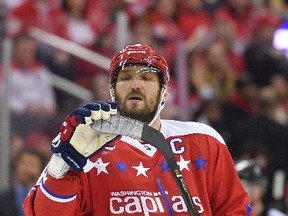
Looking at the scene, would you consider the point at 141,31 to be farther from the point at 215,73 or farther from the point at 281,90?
the point at 281,90

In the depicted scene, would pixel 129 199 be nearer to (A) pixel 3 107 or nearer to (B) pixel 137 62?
(B) pixel 137 62

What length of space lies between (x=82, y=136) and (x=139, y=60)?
1.97 feet

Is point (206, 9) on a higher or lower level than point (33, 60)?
higher

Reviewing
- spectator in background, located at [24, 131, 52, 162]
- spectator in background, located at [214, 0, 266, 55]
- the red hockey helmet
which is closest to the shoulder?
the red hockey helmet

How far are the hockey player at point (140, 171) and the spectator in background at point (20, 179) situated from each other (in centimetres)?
240

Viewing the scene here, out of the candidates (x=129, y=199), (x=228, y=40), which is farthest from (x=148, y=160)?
(x=228, y=40)

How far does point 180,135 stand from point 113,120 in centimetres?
70

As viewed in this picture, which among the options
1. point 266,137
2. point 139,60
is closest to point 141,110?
point 139,60

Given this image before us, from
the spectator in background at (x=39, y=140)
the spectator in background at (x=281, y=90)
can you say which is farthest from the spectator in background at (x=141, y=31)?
the spectator in background at (x=281, y=90)

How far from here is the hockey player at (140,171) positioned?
3.62 m

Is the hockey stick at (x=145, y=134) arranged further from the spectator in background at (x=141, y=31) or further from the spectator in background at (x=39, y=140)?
the spectator in background at (x=141, y=31)

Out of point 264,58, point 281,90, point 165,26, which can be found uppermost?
point 165,26

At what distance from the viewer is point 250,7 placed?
9.75 meters

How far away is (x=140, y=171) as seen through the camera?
3.85 meters
